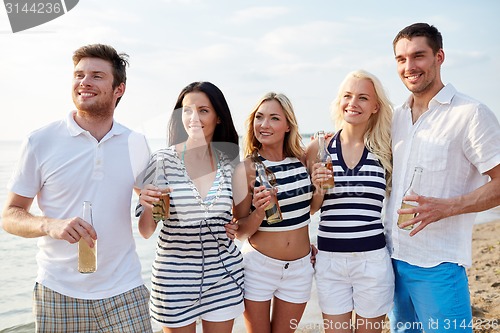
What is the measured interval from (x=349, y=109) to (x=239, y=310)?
1.97m

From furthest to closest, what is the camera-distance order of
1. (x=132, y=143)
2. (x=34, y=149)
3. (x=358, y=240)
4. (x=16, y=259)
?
(x=16, y=259) < (x=358, y=240) < (x=132, y=143) < (x=34, y=149)

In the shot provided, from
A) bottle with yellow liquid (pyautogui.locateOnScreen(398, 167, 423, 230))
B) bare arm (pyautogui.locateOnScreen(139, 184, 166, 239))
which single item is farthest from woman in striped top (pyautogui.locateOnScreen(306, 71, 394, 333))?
bare arm (pyautogui.locateOnScreen(139, 184, 166, 239))

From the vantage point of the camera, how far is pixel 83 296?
10.9 ft

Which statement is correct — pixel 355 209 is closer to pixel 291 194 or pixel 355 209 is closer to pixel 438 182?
pixel 291 194

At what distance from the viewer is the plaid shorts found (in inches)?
129

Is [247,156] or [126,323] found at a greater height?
[247,156]

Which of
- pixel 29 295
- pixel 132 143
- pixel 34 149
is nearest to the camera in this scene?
pixel 34 149

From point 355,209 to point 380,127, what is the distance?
0.81 metres

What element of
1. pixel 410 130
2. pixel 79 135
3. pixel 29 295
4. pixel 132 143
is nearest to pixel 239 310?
pixel 132 143

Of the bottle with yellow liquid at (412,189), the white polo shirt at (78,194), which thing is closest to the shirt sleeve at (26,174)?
the white polo shirt at (78,194)

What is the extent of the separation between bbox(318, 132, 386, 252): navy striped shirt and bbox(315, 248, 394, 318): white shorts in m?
A: 0.09

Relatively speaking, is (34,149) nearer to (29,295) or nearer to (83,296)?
(83,296)

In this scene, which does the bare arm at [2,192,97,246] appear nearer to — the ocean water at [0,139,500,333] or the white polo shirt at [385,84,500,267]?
the ocean water at [0,139,500,333]

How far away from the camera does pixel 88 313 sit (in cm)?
334
